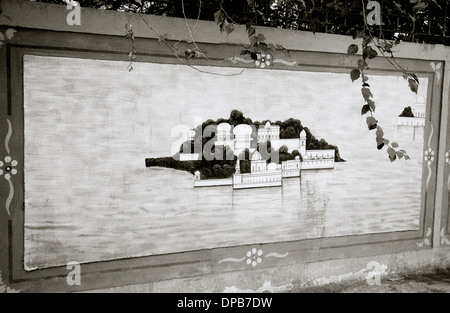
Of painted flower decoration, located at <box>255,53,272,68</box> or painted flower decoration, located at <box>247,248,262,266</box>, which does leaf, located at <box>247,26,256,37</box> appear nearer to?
painted flower decoration, located at <box>255,53,272,68</box>

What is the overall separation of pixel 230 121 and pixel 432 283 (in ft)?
8.41

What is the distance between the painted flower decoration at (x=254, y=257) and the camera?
11.8 feet

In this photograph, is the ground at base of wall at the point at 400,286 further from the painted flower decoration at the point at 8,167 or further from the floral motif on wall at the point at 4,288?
the painted flower decoration at the point at 8,167

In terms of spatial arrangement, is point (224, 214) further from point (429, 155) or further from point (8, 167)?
point (429, 155)

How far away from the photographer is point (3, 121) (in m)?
2.79

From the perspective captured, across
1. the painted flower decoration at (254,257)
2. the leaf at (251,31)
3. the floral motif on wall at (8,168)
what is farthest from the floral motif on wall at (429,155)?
the floral motif on wall at (8,168)

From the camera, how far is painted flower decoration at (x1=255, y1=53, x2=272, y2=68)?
348 cm

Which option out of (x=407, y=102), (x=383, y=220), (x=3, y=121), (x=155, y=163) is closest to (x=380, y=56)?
(x=407, y=102)

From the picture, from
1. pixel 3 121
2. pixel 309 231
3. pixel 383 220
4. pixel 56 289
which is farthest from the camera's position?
pixel 383 220

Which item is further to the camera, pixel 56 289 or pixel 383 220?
pixel 383 220

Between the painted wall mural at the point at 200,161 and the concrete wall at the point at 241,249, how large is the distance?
106 millimetres

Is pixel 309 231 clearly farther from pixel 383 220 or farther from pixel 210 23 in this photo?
pixel 210 23

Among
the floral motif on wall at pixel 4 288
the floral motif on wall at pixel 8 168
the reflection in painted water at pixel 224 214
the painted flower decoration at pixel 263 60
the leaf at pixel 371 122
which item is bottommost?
the floral motif on wall at pixel 4 288

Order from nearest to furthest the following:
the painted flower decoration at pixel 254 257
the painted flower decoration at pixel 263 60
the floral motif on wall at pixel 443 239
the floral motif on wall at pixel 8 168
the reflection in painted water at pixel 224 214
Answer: the floral motif on wall at pixel 8 168 < the reflection in painted water at pixel 224 214 < the painted flower decoration at pixel 263 60 < the painted flower decoration at pixel 254 257 < the floral motif on wall at pixel 443 239
